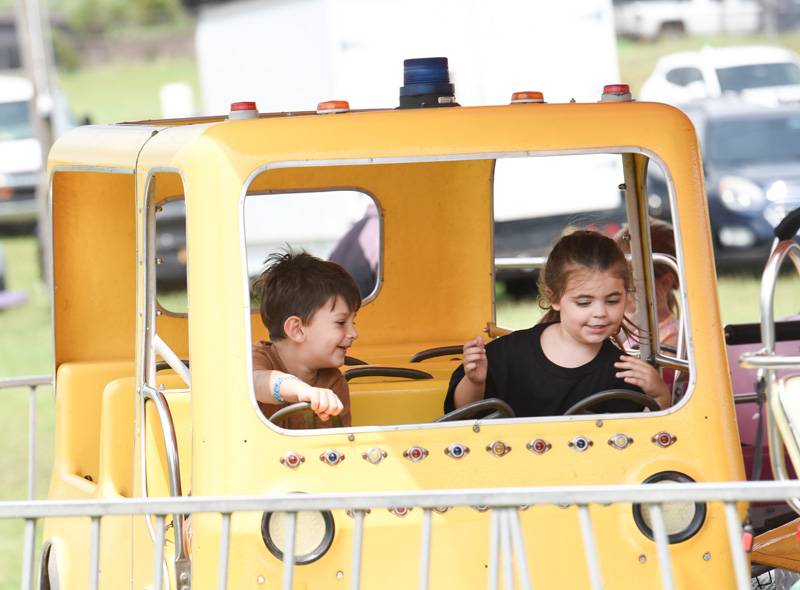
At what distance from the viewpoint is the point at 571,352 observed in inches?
167

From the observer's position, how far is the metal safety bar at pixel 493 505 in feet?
9.94

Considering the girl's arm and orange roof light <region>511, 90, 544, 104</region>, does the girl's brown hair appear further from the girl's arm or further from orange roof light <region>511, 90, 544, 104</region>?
orange roof light <region>511, 90, 544, 104</region>

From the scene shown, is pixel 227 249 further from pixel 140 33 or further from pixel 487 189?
pixel 140 33

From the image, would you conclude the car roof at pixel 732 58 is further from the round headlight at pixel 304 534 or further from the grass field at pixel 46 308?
the round headlight at pixel 304 534

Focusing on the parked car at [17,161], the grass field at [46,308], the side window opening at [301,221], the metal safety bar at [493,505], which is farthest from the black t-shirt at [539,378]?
the parked car at [17,161]

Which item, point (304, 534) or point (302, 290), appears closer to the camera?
point (304, 534)

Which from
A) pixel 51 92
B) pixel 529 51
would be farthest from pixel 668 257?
pixel 51 92

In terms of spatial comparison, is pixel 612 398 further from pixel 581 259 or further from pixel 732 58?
pixel 732 58

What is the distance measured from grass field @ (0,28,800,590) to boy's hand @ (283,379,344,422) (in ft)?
9.10

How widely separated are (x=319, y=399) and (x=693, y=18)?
2930cm

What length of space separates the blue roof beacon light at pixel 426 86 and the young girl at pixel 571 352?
536 mm

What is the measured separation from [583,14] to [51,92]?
28.5ft

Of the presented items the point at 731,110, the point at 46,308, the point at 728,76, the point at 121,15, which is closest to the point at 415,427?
the point at 731,110

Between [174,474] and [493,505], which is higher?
[174,474]
